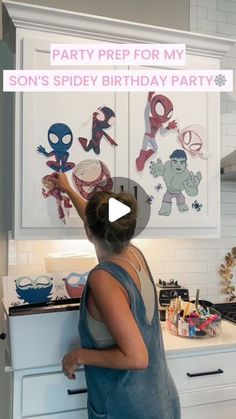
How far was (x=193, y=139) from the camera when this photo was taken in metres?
1.70

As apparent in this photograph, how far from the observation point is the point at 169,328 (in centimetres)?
159

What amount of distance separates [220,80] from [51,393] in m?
1.72

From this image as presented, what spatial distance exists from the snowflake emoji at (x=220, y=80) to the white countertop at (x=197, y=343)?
4.14 ft

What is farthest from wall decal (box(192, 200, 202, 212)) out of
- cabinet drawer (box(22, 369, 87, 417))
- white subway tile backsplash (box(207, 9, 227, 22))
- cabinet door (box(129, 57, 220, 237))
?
white subway tile backsplash (box(207, 9, 227, 22))

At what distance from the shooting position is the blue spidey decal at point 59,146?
151 centimetres

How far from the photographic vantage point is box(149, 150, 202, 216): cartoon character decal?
5.41ft

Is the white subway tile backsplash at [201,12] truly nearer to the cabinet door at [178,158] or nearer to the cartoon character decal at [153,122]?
the cabinet door at [178,158]

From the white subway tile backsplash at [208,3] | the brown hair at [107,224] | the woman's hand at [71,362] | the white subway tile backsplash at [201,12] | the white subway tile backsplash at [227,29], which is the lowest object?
the woman's hand at [71,362]

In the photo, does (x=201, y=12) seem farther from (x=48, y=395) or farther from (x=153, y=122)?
(x=48, y=395)

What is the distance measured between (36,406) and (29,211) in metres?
0.73

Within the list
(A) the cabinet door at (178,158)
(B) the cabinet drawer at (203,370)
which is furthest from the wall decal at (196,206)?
(B) the cabinet drawer at (203,370)

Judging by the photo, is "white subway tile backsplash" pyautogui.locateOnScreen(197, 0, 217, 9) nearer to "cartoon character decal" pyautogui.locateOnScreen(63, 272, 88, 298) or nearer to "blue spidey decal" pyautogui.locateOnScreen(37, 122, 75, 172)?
"blue spidey decal" pyautogui.locateOnScreen(37, 122, 75, 172)

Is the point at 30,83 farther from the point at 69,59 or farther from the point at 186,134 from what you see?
the point at 186,134

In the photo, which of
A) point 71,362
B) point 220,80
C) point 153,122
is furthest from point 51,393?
point 220,80
